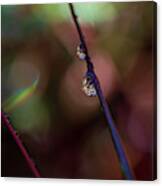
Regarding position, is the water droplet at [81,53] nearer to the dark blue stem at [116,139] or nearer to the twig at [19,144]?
the dark blue stem at [116,139]

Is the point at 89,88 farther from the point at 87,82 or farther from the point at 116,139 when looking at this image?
the point at 116,139

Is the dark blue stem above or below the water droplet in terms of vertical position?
below

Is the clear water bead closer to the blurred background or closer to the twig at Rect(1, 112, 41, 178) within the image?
the blurred background

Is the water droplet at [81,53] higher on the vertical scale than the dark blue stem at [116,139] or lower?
higher

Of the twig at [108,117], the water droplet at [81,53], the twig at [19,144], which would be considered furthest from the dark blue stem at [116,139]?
the twig at [19,144]

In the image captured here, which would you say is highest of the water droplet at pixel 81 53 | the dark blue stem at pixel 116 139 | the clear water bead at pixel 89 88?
the water droplet at pixel 81 53

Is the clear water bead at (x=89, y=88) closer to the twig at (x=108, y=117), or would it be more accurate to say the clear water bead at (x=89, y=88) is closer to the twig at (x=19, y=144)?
the twig at (x=108, y=117)

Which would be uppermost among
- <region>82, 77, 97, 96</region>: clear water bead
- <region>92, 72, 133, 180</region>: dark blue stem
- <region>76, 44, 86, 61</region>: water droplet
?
<region>76, 44, 86, 61</region>: water droplet

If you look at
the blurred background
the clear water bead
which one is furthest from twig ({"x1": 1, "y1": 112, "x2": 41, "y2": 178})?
the clear water bead

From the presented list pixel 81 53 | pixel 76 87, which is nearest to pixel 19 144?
pixel 76 87

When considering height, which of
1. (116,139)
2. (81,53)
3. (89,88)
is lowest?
(116,139)
